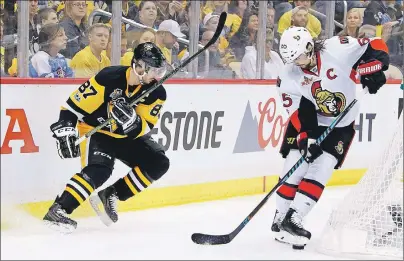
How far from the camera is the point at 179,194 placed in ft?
Result: 18.3

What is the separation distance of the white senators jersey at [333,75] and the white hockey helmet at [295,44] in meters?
0.13

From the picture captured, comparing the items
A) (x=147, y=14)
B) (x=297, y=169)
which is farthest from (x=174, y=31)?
(x=297, y=169)

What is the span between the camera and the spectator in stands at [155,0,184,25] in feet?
18.5

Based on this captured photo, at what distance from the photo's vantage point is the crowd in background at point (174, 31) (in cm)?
490

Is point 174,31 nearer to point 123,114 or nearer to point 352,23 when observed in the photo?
point 123,114

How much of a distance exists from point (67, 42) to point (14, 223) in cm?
105

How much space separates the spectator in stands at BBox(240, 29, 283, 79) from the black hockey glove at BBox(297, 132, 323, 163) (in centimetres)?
183

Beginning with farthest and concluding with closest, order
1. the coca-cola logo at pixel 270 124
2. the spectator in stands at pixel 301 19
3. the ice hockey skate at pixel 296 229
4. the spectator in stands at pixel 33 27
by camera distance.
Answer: the spectator in stands at pixel 301 19
the coca-cola logo at pixel 270 124
the spectator in stands at pixel 33 27
the ice hockey skate at pixel 296 229

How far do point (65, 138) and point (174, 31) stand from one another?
5.23 feet

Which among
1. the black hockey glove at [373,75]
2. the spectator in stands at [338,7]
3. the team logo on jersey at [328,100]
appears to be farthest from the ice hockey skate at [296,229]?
the spectator in stands at [338,7]

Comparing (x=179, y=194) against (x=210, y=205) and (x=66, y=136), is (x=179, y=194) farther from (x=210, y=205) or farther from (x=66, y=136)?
(x=66, y=136)

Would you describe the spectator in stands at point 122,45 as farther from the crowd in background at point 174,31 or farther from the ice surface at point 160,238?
the ice surface at point 160,238

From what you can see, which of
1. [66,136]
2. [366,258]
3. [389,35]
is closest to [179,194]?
[66,136]

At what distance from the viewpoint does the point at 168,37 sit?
5.73 meters
